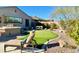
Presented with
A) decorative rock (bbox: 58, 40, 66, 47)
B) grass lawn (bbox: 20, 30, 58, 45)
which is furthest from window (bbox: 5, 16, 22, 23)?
decorative rock (bbox: 58, 40, 66, 47)

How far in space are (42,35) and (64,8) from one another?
3.02ft

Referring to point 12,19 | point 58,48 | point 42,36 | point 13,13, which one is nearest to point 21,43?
point 42,36

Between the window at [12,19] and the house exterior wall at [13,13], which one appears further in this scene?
the window at [12,19]

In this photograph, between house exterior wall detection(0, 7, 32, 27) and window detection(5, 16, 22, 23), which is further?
window detection(5, 16, 22, 23)

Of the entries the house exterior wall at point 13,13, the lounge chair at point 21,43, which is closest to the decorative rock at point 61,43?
the lounge chair at point 21,43

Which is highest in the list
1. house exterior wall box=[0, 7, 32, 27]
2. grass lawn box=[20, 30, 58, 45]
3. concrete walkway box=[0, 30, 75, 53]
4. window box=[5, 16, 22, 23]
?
house exterior wall box=[0, 7, 32, 27]

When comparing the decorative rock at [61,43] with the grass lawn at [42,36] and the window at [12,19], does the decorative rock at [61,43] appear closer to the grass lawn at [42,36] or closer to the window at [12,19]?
the grass lawn at [42,36]

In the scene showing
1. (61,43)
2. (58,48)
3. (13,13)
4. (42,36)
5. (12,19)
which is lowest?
(58,48)

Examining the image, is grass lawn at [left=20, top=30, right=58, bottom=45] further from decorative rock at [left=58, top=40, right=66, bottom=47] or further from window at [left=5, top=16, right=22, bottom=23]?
window at [left=5, top=16, right=22, bottom=23]

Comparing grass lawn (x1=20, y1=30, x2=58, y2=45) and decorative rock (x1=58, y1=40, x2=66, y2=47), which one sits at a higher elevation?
grass lawn (x1=20, y1=30, x2=58, y2=45)

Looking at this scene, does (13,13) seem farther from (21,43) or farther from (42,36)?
(42,36)

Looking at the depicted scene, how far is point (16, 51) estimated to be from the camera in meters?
8.12

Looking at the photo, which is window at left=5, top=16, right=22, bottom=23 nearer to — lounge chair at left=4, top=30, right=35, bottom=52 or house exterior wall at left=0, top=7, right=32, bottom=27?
house exterior wall at left=0, top=7, right=32, bottom=27
